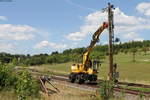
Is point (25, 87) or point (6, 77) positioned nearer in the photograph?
point (25, 87)

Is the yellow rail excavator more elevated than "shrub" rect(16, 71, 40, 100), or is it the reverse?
the yellow rail excavator

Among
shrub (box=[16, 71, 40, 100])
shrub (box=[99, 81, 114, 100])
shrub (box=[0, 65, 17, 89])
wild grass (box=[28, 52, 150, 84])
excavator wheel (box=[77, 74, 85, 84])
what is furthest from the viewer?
wild grass (box=[28, 52, 150, 84])

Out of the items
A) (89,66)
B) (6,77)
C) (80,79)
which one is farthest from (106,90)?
(80,79)

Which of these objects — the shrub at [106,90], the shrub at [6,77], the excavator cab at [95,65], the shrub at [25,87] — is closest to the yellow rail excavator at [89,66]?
the excavator cab at [95,65]

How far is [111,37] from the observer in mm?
36938

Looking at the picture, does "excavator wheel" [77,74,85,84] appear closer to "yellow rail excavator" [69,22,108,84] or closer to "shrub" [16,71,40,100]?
"yellow rail excavator" [69,22,108,84]

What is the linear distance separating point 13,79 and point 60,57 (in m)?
140

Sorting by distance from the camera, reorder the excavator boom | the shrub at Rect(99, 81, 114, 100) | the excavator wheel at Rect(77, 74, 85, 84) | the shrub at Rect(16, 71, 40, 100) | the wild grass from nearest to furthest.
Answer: the shrub at Rect(16, 71, 40, 100) < the shrub at Rect(99, 81, 114, 100) < the excavator boom < the excavator wheel at Rect(77, 74, 85, 84) < the wild grass

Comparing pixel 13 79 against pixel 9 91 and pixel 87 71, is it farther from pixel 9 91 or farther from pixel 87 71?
pixel 87 71

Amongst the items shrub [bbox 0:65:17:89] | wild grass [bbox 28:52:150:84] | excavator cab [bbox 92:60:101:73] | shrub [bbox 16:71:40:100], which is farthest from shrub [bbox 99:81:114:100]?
wild grass [bbox 28:52:150:84]

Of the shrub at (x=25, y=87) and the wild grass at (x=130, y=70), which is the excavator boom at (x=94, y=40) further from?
the shrub at (x=25, y=87)

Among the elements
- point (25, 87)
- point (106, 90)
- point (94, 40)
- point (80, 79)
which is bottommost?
point (106, 90)

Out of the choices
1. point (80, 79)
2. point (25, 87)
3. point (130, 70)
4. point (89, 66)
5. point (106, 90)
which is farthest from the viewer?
point (130, 70)

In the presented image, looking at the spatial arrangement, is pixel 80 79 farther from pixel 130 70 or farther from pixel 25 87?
pixel 130 70
